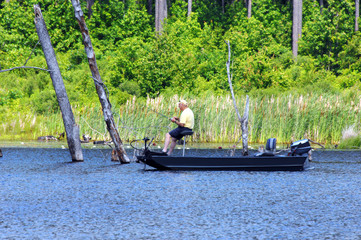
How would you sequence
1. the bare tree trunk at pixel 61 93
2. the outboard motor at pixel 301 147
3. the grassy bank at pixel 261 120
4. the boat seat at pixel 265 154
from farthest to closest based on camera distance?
the grassy bank at pixel 261 120 < the bare tree trunk at pixel 61 93 < the outboard motor at pixel 301 147 < the boat seat at pixel 265 154

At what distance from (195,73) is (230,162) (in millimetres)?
20604

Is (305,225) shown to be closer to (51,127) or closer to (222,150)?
(222,150)

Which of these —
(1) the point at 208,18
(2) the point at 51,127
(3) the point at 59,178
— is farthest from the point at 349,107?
(1) the point at 208,18

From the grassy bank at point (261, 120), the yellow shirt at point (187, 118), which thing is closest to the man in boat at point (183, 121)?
the yellow shirt at point (187, 118)

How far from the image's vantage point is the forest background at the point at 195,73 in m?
29.0

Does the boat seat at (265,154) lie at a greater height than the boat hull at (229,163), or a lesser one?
greater

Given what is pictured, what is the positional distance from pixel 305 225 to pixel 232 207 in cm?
210

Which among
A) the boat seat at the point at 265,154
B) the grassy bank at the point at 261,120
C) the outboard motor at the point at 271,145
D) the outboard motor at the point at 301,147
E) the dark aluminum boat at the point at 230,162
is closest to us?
the dark aluminum boat at the point at 230,162

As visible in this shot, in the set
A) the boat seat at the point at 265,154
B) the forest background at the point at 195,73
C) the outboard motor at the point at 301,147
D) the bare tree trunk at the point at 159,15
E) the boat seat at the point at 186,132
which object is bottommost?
the boat seat at the point at 265,154

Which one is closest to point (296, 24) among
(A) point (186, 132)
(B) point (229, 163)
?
(A) point (186, 132)

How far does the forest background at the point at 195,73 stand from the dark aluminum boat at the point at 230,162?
42.8 inches

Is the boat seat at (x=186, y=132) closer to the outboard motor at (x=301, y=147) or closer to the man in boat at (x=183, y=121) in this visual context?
the man in boat at (x=183, y=121)

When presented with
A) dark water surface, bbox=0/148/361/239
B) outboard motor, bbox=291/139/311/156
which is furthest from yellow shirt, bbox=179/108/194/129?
outboard motor, bbox=291/139/311/156

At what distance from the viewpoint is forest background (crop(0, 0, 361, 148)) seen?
2897 centimetres
